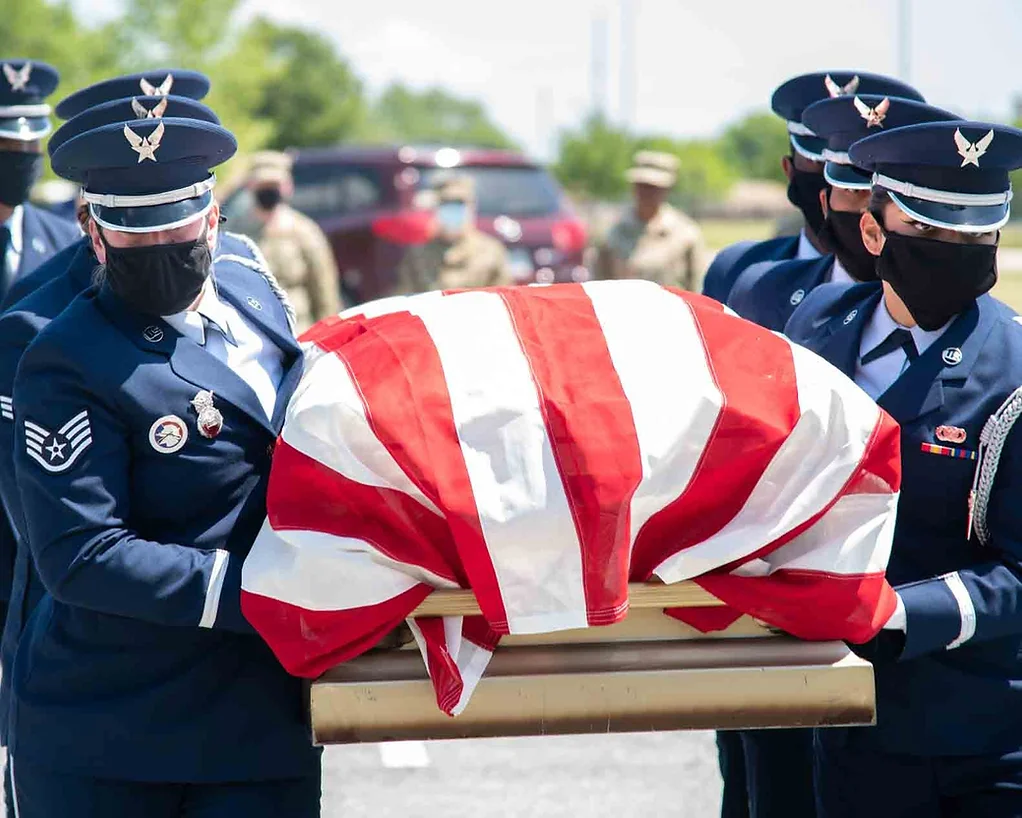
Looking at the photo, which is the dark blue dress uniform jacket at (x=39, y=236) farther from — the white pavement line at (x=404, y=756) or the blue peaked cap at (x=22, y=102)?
the white pavement line at (x=404, y=756)

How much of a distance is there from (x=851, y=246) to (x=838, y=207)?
0.30 ft

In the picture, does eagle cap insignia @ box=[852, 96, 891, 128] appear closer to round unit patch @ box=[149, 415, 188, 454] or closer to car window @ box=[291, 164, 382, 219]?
round unit patch @ box=[149, 415, 188, 454]

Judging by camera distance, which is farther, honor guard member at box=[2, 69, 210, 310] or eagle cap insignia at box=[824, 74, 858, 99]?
eagle cap insignia at box=[824, 74, 858, 99]

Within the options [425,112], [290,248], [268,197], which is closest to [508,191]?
[268,197]

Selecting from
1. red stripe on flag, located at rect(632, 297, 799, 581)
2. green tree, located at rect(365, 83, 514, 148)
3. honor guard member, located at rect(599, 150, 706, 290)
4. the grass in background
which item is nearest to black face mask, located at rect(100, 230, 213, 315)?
red stripe on flag, located at rect(632, 297, 799, 581)

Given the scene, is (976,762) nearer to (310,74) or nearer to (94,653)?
(94,653)

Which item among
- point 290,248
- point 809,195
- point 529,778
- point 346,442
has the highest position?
point 346,442

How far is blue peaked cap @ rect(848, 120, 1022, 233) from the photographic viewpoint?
251cm

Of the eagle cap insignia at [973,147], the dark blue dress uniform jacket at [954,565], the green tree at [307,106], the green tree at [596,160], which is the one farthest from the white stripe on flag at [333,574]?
the green tree at [307,106]

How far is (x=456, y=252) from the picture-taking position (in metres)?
9.63

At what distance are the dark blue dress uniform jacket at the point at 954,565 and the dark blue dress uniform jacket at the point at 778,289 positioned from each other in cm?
86

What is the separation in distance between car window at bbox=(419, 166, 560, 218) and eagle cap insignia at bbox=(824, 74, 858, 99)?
29.5 feet

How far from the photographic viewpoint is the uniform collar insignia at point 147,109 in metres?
2.69

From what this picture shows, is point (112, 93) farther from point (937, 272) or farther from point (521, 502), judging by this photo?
point (937, 272)
